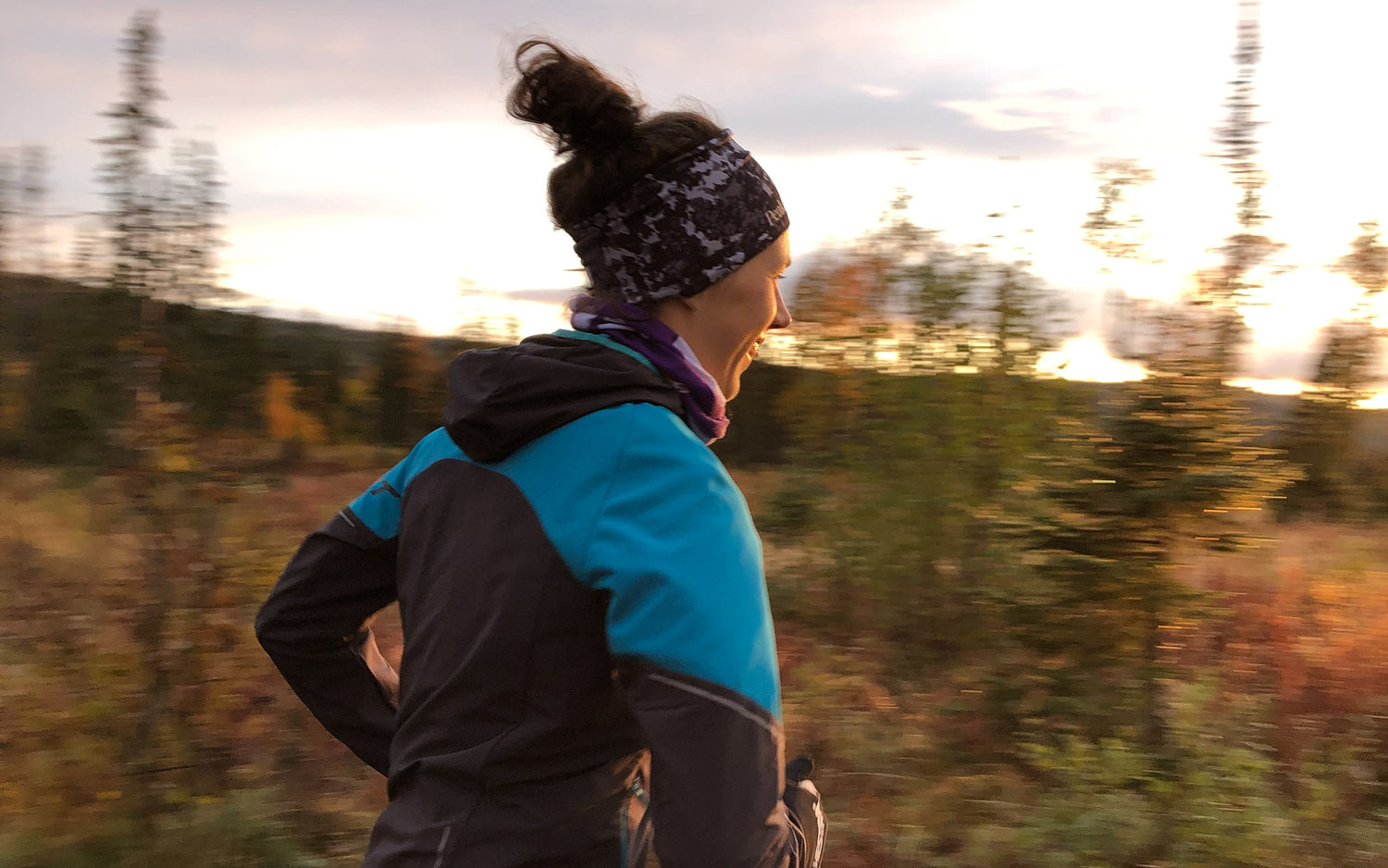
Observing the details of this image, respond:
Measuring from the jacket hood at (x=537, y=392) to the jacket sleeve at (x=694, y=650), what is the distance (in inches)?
3.9

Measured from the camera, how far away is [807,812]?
1321 millimetres

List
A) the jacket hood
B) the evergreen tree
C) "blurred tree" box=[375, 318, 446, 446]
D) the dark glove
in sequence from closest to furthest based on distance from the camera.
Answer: the jacket hood, the dark glove, the evergreen tree, "blurred tree" box=[375, 318, 446, 446]

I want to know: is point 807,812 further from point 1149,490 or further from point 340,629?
point 1149,490

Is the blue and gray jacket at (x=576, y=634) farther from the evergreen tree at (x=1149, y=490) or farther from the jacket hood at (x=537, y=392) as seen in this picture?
the evergreen tree at (x=1149, y=490)

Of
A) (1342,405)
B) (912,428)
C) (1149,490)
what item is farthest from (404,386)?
(1342,405)

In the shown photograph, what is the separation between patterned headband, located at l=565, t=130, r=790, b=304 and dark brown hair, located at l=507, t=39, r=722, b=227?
0.07 feet

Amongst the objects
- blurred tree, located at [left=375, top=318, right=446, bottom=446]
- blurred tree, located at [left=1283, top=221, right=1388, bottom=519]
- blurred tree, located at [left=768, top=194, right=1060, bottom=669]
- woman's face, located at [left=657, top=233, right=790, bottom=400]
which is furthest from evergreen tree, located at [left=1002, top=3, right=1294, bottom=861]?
blurred tree, located at [left=375, top=318, right=446, bottom=446]

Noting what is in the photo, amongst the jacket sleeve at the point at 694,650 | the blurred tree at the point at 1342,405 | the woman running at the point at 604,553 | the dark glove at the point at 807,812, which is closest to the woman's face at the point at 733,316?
the woman running at the point at 604,553

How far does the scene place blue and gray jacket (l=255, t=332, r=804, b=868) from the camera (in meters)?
1.07

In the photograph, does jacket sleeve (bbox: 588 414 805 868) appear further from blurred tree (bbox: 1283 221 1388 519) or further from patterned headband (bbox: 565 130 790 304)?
blurred tree (bbox: 1283 221 1388 519)

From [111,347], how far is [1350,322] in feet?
26.7

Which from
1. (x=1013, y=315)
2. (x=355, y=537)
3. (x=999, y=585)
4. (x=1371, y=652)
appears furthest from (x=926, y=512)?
(x=355, y=537)

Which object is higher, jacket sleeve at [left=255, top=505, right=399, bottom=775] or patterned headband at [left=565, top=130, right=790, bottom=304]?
patterned headband at [left=565, top=130, right=790, bottom=304]

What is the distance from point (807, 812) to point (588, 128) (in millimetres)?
919
